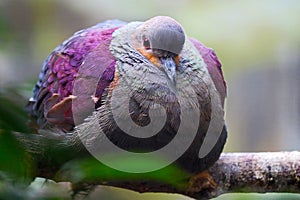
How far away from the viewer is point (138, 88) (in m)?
1.76

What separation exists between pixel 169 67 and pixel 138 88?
0.40 feet

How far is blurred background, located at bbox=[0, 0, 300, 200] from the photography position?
14.2 ft

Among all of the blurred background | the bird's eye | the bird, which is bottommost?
the blurred background

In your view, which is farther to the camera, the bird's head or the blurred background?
the blurred background

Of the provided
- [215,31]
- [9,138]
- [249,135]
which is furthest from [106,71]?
[249,135]

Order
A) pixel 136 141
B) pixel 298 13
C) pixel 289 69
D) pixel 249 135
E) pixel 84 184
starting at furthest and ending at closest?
1. pixel 249 135
2. pixel 298 13
3. pixel 289 69
4. pixel 136 141
5. pixel 84 184

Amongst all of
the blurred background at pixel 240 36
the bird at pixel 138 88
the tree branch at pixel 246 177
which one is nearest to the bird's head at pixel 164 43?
the bird at pixel 138 88

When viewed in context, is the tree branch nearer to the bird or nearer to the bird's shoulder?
the bird

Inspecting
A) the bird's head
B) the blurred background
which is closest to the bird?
the bird's head

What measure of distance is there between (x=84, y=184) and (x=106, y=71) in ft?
3.19

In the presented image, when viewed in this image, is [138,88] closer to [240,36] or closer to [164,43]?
[164,43]

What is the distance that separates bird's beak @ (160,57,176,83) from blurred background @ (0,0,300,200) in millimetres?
2179

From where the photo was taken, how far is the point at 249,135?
4801 mm

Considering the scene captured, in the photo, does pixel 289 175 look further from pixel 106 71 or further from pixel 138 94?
pixel 106 71
